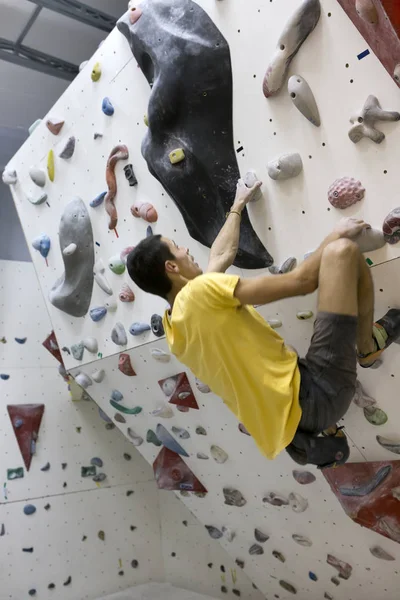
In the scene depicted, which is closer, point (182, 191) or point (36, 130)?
→ point (182, 191)

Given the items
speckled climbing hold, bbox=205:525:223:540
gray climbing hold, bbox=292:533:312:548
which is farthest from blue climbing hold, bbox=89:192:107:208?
speckled climbing hold, bbox=205:525:223:540

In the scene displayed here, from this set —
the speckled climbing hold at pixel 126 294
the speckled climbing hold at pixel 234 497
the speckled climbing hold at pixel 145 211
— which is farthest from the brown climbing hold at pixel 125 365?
the speckled climbing hold at pixel 234 497

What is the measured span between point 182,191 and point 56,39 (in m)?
1.98

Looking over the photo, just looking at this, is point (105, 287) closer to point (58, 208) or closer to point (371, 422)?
point (58, 208)

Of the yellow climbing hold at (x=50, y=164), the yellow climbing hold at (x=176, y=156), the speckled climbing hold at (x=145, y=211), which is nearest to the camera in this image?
the yellow climbing hold at (x=176, y=156)

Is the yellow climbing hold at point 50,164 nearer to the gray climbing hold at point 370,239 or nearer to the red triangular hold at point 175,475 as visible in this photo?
the red triangular hold at point 175,475

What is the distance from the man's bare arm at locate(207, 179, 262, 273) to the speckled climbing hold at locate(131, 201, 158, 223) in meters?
0.56

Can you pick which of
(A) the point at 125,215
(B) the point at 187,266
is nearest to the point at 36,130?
(A) the point at 125,215

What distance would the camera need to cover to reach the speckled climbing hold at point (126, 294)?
2607 millimetres

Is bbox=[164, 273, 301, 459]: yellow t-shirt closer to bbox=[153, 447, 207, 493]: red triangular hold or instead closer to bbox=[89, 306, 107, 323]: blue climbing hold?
bbox=[89, 306, 107, 323]: blue climbing hold

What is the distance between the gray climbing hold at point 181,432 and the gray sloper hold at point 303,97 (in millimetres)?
1787

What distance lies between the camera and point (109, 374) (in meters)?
2.99

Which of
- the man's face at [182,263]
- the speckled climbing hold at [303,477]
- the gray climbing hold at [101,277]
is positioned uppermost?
the man's face at [182,263]

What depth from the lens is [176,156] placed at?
2.10 metres
